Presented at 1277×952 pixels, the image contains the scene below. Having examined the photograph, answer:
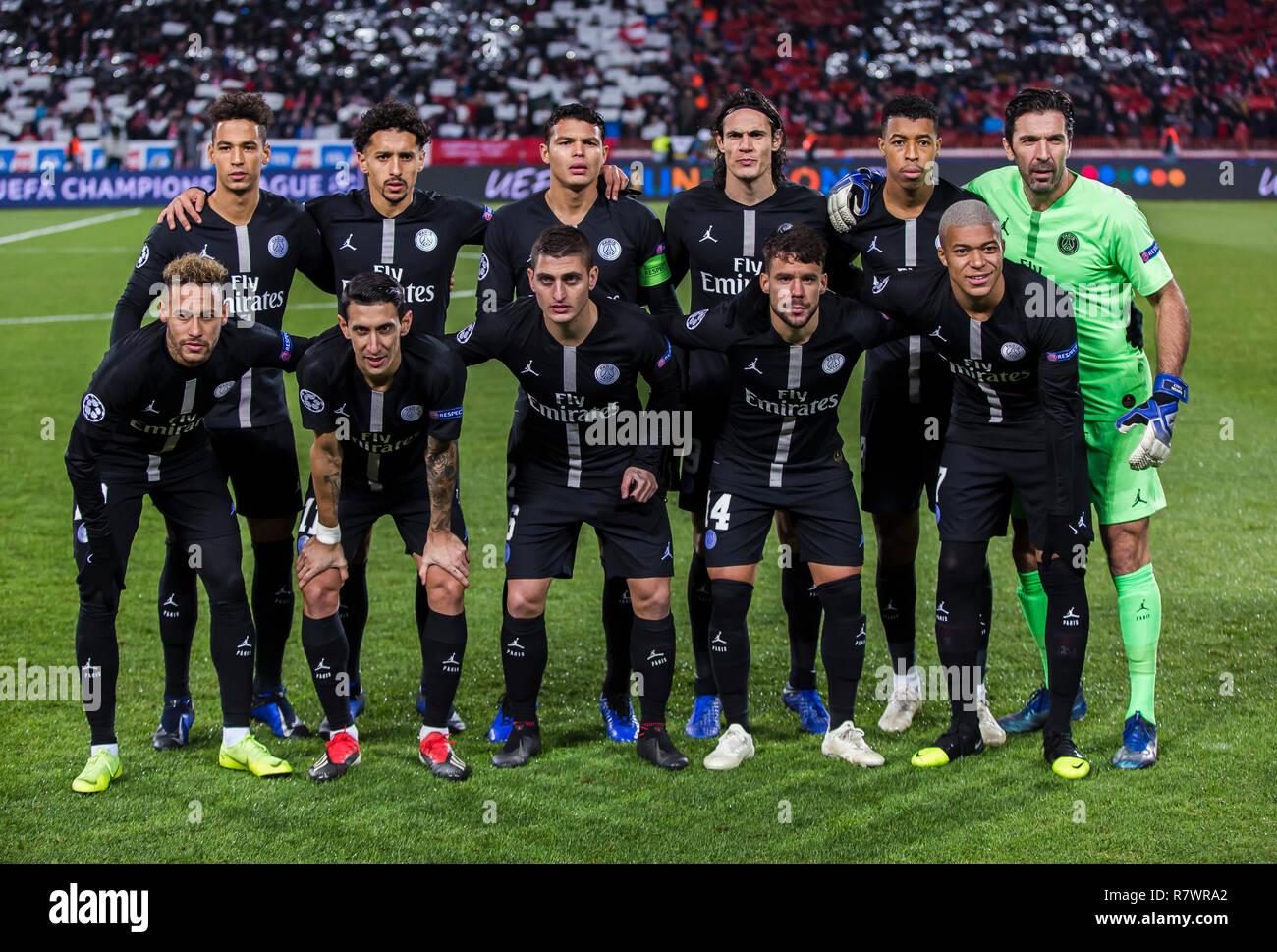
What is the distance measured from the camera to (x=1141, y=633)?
552cm

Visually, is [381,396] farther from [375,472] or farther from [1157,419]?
[1157,419]

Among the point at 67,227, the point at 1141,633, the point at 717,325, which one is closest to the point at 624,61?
the point at 67,227

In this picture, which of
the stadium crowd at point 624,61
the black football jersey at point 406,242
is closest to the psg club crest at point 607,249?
the black football jersey at point 406,242

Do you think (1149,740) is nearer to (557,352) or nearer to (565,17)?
(557,352)

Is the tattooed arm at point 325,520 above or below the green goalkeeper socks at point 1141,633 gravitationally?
above

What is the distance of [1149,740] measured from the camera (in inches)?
214

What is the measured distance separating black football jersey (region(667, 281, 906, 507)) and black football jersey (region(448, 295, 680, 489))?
23cm

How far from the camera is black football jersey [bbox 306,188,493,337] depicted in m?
6.02

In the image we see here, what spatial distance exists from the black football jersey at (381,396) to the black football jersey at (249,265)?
1.93 feet

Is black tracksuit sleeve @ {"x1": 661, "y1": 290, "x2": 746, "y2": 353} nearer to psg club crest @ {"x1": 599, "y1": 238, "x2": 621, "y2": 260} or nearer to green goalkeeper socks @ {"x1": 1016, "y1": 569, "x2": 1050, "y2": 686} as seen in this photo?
psg club crest @ {"x1": 599, "y1": 238, "x2": 621, "y2": 260}

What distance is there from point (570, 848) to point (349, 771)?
1.16 meters

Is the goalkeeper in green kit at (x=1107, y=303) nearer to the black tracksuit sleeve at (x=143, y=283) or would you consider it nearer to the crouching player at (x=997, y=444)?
the crouching player at (x=997, y=444)

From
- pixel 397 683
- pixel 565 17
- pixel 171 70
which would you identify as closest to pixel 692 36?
pixel 565 17

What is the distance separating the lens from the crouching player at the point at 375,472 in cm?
529
